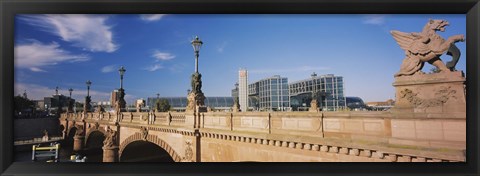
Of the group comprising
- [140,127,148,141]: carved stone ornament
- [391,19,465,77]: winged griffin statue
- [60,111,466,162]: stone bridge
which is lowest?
[140,127,148,141]: carved stone ornament

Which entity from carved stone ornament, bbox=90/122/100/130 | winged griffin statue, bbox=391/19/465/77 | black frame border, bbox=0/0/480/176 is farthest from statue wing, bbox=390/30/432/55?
carved stone ornament, bbox=90/122/100/130

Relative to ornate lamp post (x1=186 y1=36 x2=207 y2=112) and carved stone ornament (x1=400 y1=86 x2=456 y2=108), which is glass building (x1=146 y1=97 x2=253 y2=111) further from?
carved stone ornament (x1=400 y1=86 x2=456 y2=108)

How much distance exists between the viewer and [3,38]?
16.0 ft

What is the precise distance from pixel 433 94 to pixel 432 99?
9cm

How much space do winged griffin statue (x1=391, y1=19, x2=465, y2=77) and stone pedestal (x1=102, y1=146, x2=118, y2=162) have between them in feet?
43.2

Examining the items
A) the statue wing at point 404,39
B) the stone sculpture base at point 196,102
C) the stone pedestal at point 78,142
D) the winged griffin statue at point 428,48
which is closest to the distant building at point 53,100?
the stone sculpture base at point 196,102

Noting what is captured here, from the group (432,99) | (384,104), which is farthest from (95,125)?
(432,99)

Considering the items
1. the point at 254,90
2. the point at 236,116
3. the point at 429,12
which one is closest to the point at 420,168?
the point at 429,12

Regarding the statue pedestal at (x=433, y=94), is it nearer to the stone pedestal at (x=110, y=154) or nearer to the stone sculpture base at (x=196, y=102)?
the stone sculpture base at (x=196, y=102)

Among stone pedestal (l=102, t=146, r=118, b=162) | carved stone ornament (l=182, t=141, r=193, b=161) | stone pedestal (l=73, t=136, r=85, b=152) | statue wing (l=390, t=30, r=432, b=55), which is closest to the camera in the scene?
statue wing (l=390, t=30, r=432, b=55)

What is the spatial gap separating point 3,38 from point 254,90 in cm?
1482

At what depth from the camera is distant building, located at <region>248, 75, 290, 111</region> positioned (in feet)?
58.7

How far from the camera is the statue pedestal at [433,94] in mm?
4355

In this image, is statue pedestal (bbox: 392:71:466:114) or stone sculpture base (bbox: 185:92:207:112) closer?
statue pedestal (bbox: 392:71:466:114)
